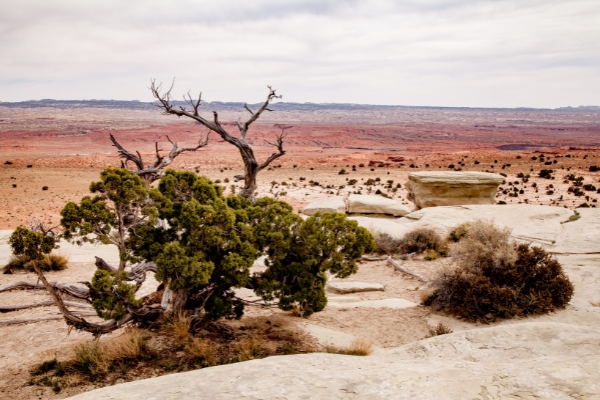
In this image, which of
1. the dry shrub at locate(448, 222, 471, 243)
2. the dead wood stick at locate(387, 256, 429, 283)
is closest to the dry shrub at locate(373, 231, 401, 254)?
the dead wood stick at locate(387, 256, 429, 283)

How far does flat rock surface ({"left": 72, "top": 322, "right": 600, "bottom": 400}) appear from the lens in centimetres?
333

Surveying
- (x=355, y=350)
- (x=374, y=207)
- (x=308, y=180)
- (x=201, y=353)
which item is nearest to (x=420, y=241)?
(x=374, y=207)

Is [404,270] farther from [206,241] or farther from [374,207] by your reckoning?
[206,241]

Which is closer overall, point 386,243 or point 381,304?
point 381,304

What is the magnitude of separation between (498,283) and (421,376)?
17.4ft

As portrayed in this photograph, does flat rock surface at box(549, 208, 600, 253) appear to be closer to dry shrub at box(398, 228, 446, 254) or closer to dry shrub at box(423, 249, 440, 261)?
dry shrub at box(423, 249, 440, 261)

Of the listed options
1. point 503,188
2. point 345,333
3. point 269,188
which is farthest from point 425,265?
point 503,188

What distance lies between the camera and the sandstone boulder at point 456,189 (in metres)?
18.0

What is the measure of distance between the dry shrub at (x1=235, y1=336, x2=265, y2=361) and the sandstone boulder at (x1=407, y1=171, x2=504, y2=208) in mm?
13922

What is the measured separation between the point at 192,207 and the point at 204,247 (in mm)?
623

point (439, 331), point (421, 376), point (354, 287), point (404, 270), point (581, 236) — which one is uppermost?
point (421, 376)

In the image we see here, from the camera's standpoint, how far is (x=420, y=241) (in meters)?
12.8

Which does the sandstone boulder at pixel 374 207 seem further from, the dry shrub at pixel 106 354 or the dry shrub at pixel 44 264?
the dry shrub at pixel 106 354

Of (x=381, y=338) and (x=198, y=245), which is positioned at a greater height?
(x=198, y=245)
